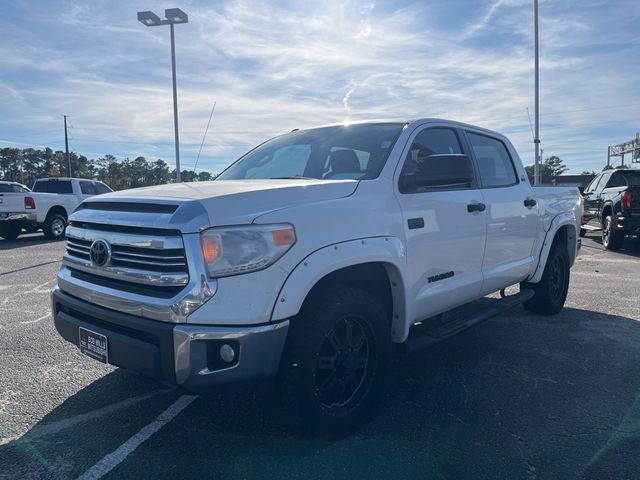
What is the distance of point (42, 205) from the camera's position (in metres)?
15.0

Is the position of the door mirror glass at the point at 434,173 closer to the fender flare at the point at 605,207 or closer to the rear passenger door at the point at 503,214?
the rear passenger door at the point at 503,214

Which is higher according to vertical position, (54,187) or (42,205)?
(54,187)

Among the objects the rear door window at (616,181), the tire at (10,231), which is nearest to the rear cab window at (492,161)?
the rear door window at (616,181)

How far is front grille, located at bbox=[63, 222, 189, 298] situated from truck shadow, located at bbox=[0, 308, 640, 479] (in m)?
0.87

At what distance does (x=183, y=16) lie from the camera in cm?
1700

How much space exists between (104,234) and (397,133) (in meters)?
2.10

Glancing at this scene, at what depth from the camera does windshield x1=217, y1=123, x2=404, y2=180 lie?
11.8 feet

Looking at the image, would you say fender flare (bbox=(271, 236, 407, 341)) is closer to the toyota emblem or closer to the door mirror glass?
the door mirror glass

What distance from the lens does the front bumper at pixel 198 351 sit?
250 cm

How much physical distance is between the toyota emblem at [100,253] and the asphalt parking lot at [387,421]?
3.44ft

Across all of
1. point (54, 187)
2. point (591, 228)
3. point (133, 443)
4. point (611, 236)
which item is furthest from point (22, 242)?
point (591, 228)

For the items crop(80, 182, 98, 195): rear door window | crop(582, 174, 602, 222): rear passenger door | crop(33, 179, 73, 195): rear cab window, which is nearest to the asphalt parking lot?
crop(582, 174, 602, 222): rear passenger door

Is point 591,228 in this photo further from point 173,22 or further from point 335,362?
point 173,22

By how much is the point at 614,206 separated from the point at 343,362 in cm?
1063
